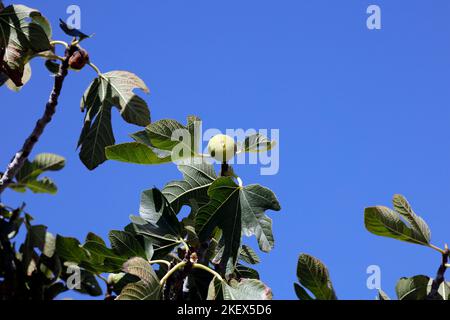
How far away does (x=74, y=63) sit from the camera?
114 inches

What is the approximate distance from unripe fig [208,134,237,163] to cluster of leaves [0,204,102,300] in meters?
0.75

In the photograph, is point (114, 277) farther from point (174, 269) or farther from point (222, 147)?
point (222, 147)

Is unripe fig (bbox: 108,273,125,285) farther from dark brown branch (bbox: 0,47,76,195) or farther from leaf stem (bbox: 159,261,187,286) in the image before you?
dark brown branch (bbox: 0,47,76,195)

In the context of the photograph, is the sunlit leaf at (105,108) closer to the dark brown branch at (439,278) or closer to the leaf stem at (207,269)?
the leaf stem at (207,269)

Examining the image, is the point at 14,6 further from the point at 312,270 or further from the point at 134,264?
the point at 312,270

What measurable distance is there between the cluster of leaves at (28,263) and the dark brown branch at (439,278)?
1225mm

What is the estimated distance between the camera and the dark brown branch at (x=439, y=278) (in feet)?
6.95

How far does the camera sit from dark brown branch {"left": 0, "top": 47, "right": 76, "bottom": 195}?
2430mm

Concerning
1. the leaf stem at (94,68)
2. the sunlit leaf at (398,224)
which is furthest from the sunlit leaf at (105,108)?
the sunlit leaf at (398,224)

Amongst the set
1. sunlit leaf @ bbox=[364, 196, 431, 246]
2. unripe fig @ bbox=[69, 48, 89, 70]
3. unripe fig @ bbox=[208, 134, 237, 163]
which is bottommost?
sunlit leaf @ bbox=[364, 196, 431, 246]

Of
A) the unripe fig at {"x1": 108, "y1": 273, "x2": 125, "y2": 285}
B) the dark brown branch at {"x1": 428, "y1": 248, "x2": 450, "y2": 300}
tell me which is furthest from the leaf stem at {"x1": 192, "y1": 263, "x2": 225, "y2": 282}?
the dark brown branch at {"x1": 428, "y1": 248, "x2": 450, "y2": 300}

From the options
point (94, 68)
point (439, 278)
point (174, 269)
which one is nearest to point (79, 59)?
point (94, 68)

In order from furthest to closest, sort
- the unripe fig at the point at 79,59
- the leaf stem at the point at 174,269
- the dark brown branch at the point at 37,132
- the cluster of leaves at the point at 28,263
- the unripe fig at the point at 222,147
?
the unripe fig at the point at 79,59
the unripe fig at the point at 222,147
the dark brown branch at the point at 37,132
the leaf stem at the point at 174,269
the cluster of leaves at the point at 28,263

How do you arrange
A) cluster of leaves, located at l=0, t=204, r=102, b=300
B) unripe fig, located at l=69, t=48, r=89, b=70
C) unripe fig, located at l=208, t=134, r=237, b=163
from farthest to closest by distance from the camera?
unripe fig, located at l=69, t=48, r=89, b=70
unripe fig, located at l=208, t=134, r=237, b=163
cluster of leaves, located at l=0, t=204, r=102, b=300
